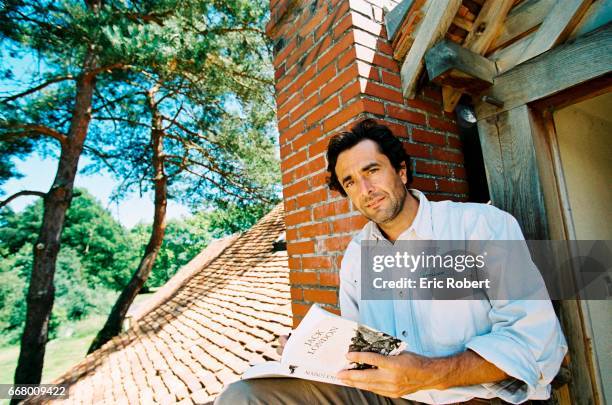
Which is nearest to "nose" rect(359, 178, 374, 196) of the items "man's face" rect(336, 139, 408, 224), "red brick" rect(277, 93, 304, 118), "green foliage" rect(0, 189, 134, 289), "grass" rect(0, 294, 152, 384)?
"man's face" rect(336, 139, 408, 224)

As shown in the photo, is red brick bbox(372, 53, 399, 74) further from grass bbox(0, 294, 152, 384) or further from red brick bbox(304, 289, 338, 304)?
grass bbox(0, 294, 152, 384)

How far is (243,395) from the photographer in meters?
1.38

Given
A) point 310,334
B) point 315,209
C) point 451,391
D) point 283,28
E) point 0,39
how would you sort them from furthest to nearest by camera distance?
point 0,39
point 283,28
point 315,209
point 451,391
point 310,334

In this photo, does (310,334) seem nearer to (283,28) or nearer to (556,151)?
(556,151)

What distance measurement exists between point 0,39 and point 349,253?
21.7 ft

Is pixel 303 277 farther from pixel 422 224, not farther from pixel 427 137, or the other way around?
pixel 427 137

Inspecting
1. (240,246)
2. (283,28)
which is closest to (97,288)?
(240,246)

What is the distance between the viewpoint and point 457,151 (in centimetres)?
219

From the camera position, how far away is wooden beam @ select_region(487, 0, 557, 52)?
1694 mm

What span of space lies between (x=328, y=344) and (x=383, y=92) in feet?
4.84

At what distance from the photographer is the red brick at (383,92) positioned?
6.07 feet

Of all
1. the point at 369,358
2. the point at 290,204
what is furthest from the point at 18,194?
the point at 369,358

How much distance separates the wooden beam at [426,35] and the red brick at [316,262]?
1183 millimetres

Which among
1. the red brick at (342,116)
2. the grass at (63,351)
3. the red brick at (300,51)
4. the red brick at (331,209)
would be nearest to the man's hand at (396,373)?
the red brick at (331,209)
